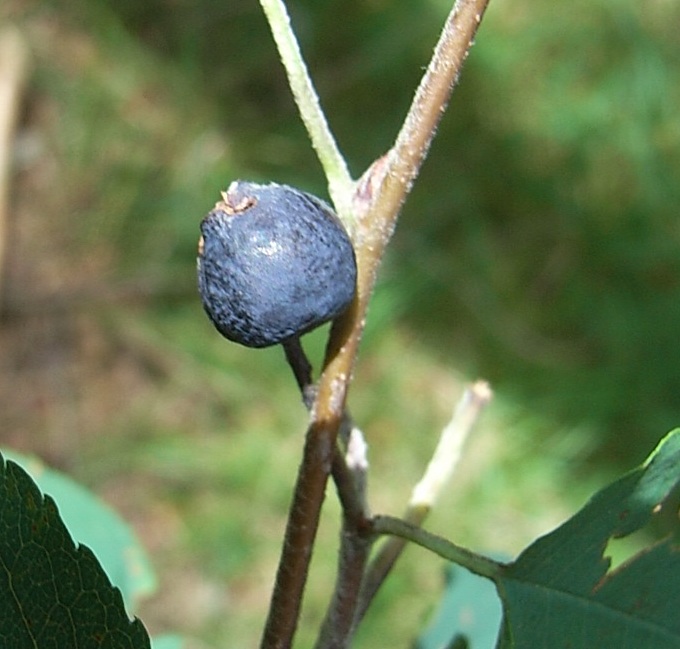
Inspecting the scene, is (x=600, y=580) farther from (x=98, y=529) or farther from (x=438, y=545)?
(x=98, y=529)

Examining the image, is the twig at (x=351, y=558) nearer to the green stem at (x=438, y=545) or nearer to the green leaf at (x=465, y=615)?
the green stem at (x=438, y=545)

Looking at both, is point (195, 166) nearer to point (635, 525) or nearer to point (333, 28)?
point (333, 28)

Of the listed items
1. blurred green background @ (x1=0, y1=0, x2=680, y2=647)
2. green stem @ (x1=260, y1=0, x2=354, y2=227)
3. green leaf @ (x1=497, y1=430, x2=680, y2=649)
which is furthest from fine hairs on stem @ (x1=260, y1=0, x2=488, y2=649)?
blurred green background @ (x1=0, y1=0, x2=680, y2=647)

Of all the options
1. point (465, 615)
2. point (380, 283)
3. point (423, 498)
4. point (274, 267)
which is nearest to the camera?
point (274, 267)

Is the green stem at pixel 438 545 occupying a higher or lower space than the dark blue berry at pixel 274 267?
lower

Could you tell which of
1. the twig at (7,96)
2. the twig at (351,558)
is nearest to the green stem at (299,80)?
the twig at (351,558)

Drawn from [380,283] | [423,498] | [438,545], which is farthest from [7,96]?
[438,545]
